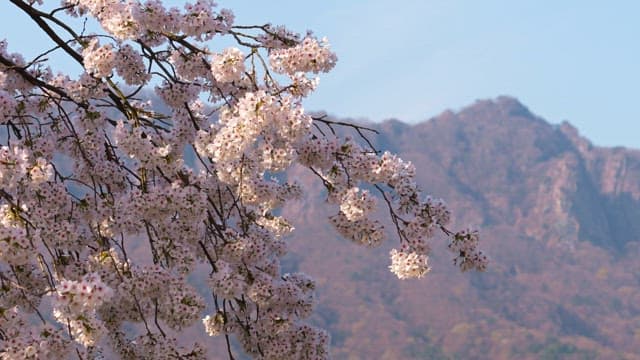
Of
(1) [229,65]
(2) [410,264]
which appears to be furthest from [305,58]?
(2) [410,264]

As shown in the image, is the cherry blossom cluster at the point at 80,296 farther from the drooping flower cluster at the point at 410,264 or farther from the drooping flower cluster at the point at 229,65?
the drooping flower cluster at the point at 410,264

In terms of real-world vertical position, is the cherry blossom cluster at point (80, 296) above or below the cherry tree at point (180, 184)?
below


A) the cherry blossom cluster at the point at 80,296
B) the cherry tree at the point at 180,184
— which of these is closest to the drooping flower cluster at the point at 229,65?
the cherry tree at the point at 180,184

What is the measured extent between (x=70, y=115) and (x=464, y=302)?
196 m

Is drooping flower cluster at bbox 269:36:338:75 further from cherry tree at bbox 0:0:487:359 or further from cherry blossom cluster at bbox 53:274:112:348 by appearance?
cherry blossom cluster at bbox 53:274:112:348

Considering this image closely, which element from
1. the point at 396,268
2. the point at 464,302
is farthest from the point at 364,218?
the point at 464,302

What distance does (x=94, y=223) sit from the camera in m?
6.11

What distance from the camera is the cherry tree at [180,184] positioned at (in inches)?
216

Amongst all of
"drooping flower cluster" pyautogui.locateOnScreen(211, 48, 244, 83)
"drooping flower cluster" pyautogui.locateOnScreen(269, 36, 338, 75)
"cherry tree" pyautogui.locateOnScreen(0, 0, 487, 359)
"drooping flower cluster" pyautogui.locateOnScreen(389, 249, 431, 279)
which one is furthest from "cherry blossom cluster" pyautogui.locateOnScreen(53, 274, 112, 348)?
"drooping flower cluster" pyautogui.locateOnScreen(389, 249, 431, 279)

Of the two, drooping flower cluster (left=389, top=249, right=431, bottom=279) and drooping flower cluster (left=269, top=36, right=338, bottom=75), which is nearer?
drooping flower cluster (left=269, top=36, right=338, bottom=75)

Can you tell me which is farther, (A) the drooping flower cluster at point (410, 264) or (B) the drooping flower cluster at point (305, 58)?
(A) the drooping flower cluster at point (410, 264)

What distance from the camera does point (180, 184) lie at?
5.82 meters

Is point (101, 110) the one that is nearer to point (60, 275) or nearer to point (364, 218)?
point (60, 275)

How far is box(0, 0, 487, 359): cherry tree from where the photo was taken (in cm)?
548
